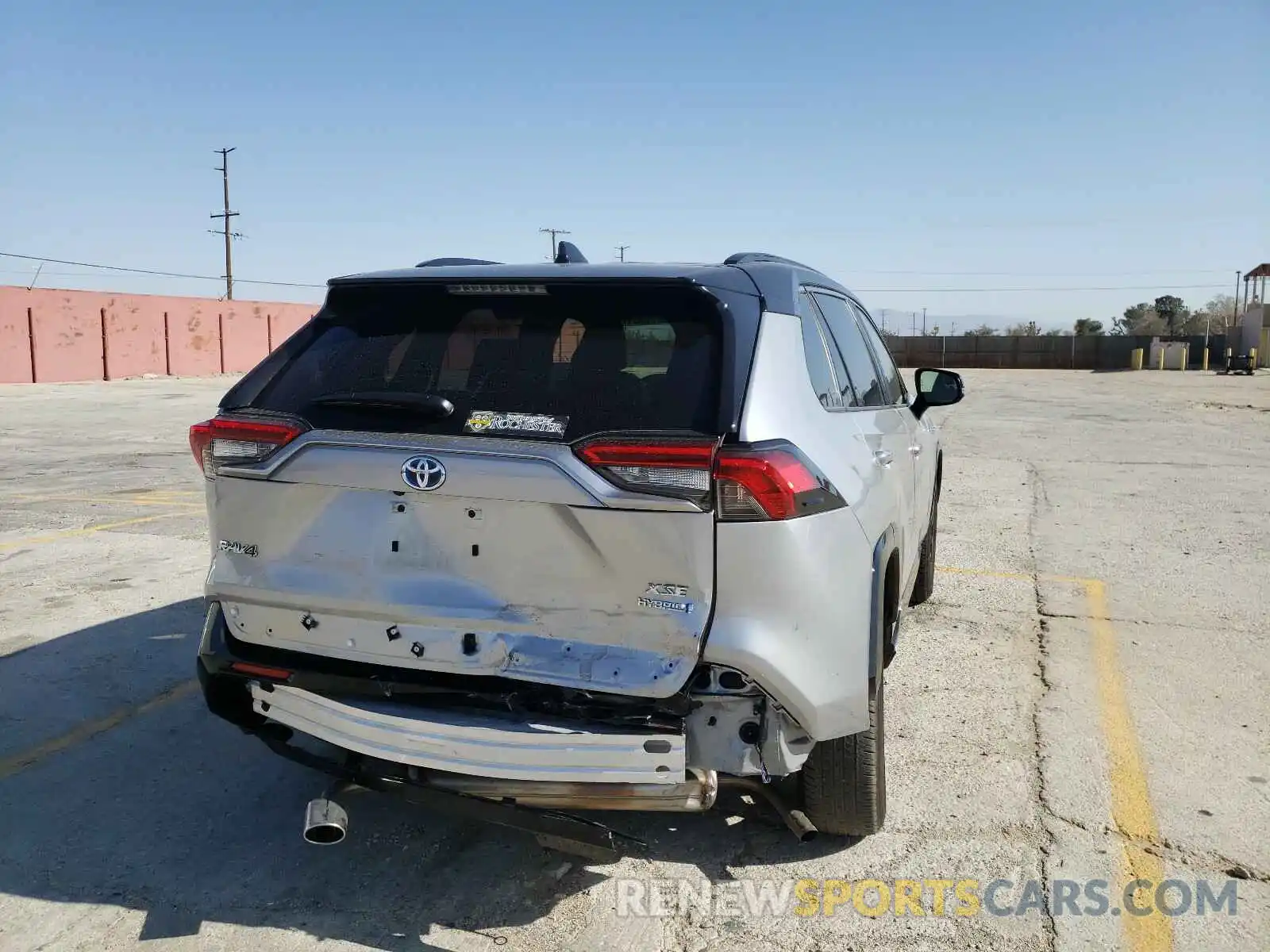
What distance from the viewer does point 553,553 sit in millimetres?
2760

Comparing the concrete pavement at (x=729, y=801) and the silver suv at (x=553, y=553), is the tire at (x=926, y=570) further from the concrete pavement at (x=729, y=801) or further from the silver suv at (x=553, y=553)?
the silver suv at (x=553, y=553)

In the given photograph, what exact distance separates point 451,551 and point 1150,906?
229 centimetres

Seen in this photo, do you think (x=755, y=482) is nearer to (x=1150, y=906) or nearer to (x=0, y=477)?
(x=1150, y=906)

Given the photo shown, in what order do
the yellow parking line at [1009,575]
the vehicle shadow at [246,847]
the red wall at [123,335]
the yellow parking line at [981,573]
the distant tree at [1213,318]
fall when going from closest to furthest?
the vehicle shadow at [246,847] < the yellow parking line at [1009,575] < the yellow parking line at [981,573] < the red wall at [123,335] < the distant tree at [1213,318]

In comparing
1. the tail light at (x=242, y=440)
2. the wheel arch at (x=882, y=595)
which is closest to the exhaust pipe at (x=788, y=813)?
the wheel arch at (x=882, y=595)

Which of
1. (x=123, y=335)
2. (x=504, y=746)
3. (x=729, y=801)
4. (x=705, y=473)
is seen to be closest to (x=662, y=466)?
(x=705, y=473)

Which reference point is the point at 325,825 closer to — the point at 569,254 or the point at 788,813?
the point at 788,813

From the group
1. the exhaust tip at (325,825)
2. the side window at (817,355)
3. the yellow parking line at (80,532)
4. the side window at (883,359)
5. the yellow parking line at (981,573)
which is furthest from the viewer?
the yellow parking line at (80,532)

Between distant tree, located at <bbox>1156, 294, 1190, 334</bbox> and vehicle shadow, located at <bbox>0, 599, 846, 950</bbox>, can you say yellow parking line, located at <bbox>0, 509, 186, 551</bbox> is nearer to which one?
vehicle shadow, located at <bbox>0, 599, 846, 950</bbox>

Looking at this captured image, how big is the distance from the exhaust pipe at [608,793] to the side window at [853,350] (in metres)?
1.70

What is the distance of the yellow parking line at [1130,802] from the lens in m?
2.95

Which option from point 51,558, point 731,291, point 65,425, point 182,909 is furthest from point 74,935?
point 65,425

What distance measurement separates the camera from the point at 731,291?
293 centimetres

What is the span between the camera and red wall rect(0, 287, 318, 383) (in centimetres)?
3334
